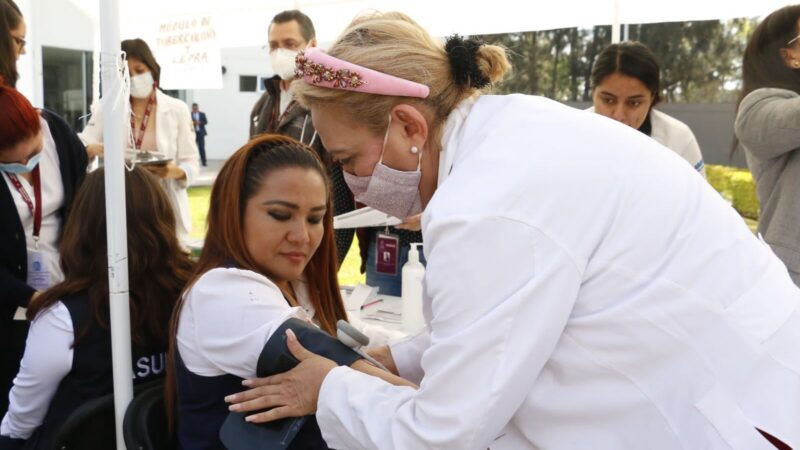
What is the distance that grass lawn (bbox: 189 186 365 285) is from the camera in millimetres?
6327

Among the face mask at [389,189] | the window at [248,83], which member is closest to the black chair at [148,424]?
the face mask at [389,189]

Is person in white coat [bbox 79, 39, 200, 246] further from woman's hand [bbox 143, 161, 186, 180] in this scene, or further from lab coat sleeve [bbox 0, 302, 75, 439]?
lab coat sleeve [bbox 0, 302, 75, 439]

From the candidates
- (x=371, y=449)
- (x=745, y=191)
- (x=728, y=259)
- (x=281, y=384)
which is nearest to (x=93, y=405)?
(x=281, y=384)

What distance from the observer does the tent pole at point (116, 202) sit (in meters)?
1.57

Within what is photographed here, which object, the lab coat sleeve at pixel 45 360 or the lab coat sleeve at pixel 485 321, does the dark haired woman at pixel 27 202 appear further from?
the lab coat sleeve at pixel 485 321

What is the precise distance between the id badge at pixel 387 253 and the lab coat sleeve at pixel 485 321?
5.95 ft

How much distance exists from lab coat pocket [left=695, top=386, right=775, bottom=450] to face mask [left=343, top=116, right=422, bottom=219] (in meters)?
0.55

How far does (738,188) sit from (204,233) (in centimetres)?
1002

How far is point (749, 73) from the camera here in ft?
8.77

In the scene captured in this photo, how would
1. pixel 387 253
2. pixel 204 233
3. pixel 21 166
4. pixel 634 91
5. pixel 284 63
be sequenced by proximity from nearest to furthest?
pixel 204 233
pixel 21 166
pixel 387 253
pixel 634 91
pixel 284 63

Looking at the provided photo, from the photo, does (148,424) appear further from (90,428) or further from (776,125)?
(776,125)

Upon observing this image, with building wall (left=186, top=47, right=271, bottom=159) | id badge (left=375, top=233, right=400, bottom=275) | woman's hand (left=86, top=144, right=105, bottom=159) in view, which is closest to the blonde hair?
id badge (left=375, top=233, right=400, bottom=275)

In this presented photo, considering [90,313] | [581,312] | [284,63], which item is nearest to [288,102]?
[284,63]

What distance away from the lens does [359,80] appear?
1137mm
